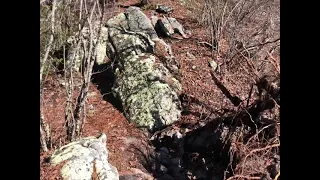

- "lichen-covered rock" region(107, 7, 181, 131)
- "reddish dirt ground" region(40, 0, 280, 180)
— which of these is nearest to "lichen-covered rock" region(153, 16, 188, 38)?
"reddish dirt ground" region(40, 0, 280, 180)

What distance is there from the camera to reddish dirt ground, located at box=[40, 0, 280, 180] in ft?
25.1

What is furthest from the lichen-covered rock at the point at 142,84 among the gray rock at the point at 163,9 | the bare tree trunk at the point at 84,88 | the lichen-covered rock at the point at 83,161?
the gray rock at the point at 163,9

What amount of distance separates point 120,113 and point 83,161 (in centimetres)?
339

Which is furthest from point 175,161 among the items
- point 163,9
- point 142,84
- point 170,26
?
point 163,9

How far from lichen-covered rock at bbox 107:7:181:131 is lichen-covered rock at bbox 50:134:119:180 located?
277 centimetres

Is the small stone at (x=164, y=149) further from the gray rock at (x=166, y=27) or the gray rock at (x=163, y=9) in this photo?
the gray rock at (x=163, y=9)

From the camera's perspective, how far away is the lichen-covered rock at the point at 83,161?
5535 mm

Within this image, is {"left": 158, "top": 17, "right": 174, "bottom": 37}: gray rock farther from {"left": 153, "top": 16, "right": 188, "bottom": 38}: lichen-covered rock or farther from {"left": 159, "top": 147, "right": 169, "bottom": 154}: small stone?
{"left": 159, "top": 147, "right": 169, "bottom": 154}: small stone

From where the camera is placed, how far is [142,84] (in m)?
9.23

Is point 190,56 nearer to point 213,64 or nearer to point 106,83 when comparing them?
point 213,64

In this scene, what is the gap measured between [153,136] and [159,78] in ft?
5.04
